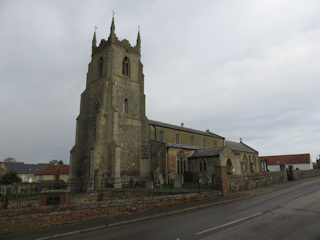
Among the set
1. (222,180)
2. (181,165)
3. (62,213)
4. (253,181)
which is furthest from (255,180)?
(62,213)

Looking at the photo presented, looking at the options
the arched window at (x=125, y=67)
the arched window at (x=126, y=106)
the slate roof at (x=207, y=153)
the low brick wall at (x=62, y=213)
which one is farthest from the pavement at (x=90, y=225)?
the arched window at (x=125, y=67)

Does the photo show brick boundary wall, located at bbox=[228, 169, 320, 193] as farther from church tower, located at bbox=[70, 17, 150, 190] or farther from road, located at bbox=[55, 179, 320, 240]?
church tower, located at bbox=[70, 17, 150, 190]

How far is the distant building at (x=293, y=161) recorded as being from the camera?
230ft

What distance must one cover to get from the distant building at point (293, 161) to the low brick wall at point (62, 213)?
74.8m

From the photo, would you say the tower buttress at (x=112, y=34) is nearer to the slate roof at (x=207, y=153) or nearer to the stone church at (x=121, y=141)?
the stone church at (x=121, y=141)

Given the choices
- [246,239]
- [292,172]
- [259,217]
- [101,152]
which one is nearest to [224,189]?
[259,217]

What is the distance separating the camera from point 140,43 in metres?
35.5

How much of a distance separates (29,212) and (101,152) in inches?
696

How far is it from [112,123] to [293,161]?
228 feet

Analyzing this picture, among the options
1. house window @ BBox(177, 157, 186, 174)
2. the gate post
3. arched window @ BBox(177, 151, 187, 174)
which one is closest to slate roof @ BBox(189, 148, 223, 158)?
arched window @ BBox(177, 151, 187, 174)

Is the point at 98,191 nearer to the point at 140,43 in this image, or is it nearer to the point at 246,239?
the point at 246,239

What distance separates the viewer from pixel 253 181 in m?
22.6

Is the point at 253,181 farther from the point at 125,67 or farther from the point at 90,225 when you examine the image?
the point at 125,67

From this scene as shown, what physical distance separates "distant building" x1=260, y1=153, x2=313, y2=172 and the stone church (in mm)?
53550
